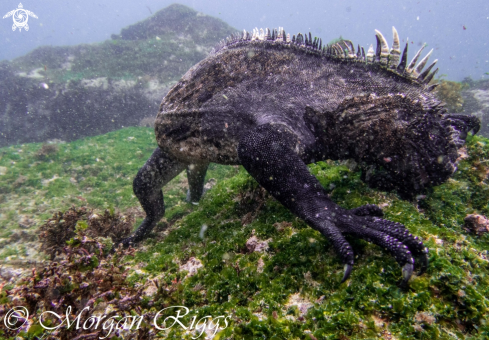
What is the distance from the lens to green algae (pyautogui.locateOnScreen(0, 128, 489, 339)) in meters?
1.49

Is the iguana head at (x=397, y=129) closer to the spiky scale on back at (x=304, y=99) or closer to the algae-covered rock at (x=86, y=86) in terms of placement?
the spiky scale on back at (x=304, y=99)

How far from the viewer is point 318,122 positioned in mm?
2766

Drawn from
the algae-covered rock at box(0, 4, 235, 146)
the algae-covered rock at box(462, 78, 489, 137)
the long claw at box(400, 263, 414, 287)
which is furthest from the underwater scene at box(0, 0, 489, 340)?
the algae-covered rock at box(0, 4, 235, 146)

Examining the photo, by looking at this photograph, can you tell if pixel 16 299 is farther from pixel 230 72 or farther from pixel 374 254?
pixel 230 72

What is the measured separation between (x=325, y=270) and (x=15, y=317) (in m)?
2.49

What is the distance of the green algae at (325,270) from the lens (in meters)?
1.49

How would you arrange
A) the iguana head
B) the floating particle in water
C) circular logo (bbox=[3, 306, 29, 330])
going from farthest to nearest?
the floating particle in water, the iguana head, circular logo (bbox=[3, 306, 29, 330])

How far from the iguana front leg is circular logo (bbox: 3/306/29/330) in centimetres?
224

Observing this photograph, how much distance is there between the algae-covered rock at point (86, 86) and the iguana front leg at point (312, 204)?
15.7m

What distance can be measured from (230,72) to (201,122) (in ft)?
2.61

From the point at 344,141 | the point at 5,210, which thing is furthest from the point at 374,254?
the point at 5,210

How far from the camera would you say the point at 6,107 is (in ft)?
50.9

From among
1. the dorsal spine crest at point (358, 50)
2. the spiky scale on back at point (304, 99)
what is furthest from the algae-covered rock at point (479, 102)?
Answer: the spiky scale on back at point (304, 99)

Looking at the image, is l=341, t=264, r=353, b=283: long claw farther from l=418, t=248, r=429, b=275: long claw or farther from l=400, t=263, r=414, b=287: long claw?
l=418, t=248, r=429, b=275: long claw
